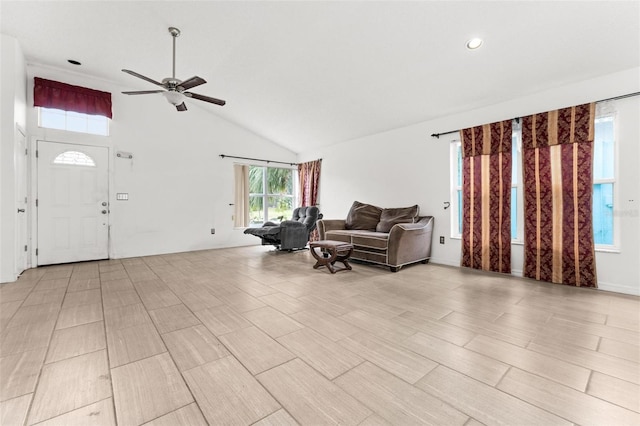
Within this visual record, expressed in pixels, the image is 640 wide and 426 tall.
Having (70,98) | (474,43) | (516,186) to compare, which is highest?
(70,98)

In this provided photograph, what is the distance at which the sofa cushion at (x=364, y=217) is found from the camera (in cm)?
494

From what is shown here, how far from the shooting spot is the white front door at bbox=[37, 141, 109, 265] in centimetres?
416

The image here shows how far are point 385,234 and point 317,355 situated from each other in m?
2.80

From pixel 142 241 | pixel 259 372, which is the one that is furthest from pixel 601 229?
pixel 142 241

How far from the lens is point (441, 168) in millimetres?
4301

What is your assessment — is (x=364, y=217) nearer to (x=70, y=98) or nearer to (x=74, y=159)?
(x=74, y=159)

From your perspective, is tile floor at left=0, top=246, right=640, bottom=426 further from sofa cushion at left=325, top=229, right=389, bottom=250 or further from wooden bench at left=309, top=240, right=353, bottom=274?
sofa cushion at left=325, top=229, right=389, bottom=250

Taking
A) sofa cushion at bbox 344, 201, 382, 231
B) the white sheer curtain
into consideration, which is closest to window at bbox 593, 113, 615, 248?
sofa cushion at bbox 344, 201, 382, 231

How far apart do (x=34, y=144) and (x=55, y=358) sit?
4.18 m

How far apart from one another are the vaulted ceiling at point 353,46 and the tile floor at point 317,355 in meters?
2.49

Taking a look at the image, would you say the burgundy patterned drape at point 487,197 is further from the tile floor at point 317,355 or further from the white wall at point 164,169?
the white wall at point 164,169

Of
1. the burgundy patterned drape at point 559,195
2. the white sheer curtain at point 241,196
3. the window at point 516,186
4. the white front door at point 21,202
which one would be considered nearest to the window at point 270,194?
the white sheer curtain at point 241,196

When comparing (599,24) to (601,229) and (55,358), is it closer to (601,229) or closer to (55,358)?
(601,229)

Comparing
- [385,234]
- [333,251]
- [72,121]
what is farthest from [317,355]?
[72,121]
